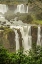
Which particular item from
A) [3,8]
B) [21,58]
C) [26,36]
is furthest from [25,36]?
[21,58]

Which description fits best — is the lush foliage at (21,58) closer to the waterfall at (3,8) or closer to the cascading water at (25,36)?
the cascading water at (25,36)

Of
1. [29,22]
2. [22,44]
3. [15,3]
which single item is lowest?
[22,44]

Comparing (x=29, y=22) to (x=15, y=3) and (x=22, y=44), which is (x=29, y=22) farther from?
(x=15, y=3)

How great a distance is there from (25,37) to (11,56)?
1572 centimetres

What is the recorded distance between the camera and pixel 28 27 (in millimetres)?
28703

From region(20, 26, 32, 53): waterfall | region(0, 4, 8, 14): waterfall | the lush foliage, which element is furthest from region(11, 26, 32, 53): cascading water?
the lush foliage

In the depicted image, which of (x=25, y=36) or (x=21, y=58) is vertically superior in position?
(x=25, y=36)

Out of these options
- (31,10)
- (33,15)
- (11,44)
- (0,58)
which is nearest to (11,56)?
(0,58)

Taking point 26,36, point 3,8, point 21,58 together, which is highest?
point 3,8

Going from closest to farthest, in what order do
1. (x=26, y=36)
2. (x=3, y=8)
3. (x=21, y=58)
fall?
(x=21, y=58) < (x=26, y=36) < (x=3, y=8)

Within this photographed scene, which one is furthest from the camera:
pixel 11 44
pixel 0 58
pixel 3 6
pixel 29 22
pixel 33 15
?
pixel 3 6

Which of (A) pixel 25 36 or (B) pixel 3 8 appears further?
(B) pixel 3 8

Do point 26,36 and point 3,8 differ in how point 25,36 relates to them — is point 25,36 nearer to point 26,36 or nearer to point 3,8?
point 26,36

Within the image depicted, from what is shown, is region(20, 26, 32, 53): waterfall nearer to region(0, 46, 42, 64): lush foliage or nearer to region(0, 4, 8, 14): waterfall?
region(0, 4, 8, 14): waterfall
